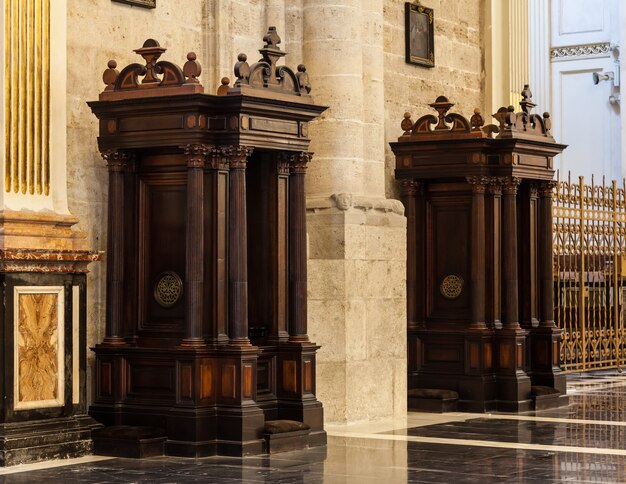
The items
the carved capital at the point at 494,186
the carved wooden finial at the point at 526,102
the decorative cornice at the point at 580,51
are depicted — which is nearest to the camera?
the carved capital at the point at 494,186

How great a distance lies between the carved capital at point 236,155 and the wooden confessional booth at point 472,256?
13.5ft

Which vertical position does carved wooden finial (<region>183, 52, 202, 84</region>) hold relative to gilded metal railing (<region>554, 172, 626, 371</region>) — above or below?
above

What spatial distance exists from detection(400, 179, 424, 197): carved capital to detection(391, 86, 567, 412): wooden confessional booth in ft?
0.03

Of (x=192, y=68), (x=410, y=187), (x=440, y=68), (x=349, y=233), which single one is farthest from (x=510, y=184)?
(x=192, y=68)

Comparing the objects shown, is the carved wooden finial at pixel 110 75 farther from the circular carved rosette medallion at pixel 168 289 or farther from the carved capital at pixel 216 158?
the circular carved rosette medallion at pixel 168 289

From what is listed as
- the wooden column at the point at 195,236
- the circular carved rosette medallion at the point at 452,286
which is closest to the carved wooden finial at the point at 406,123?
the circular carved rosette medallion at the point at 452,286

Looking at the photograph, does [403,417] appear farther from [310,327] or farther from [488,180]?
[488,180]

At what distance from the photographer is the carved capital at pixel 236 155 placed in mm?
11273

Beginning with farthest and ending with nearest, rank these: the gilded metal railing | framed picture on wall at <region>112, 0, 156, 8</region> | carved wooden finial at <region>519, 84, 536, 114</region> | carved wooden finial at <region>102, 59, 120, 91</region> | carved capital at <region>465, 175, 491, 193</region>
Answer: the gilded metal railing, carved wooden finial at <region>519, 84, 536, 114</region>, carved capital at <region>465, 175, 491, 193</region>, framed picture on wall at <region>112, 0, 156, 8</region>, carved wooden finial at <region>102, 59, 120, 91</region>

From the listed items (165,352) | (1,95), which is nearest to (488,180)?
(165,352)

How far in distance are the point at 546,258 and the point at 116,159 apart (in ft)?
19.6

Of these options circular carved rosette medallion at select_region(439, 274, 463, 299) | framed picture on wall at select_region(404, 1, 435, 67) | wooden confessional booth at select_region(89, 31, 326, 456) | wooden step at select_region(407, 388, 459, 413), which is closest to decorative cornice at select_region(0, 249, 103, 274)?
wooden confessional booth at select_region(89, 31, 326, 456)

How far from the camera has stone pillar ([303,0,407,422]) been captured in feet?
43.5

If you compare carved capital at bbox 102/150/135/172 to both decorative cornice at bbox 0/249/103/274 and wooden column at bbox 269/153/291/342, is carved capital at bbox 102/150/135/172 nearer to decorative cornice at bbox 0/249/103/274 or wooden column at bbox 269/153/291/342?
decorative cornice at bbox 0/249/103/274
